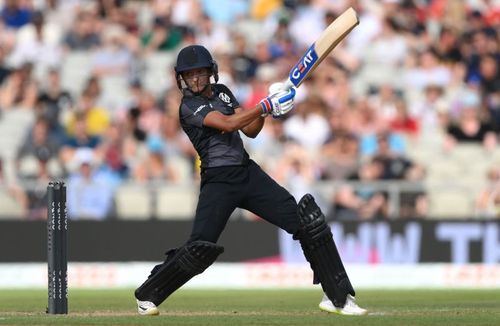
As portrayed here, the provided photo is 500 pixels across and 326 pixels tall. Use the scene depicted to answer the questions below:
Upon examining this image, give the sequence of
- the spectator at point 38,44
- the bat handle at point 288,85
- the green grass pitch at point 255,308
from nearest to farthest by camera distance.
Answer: the green grass pitch at point 255,308 < the bat handle at point 288,85 < the spectator at point 38,44

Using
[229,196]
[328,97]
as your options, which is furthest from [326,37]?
[328,97]

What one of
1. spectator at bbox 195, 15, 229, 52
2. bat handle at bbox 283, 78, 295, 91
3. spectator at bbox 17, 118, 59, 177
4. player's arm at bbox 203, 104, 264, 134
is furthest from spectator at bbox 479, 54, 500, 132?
player's arm at bbox 203, 104, 264, 134

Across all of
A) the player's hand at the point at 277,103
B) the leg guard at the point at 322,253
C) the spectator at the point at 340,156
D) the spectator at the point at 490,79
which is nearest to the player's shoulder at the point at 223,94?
the player's hand at the point at 277,103

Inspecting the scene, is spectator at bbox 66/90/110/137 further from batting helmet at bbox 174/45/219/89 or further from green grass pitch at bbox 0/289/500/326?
batting helmet at bbox 174/45/219/89

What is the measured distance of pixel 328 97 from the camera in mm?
15523

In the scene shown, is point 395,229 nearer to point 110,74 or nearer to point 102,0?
point 110,74

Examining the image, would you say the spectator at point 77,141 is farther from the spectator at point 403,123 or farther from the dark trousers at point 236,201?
the dark trousers at point 236,201

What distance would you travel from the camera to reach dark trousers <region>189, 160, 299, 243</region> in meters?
7.97

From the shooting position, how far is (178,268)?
8031mm

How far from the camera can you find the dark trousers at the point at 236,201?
7.97m

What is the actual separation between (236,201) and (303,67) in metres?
0.91

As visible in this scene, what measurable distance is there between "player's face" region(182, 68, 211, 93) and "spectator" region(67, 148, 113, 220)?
5790 millimetres

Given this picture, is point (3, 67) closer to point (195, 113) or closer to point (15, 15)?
point (15, 15)

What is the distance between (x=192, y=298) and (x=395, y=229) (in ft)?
11.6
